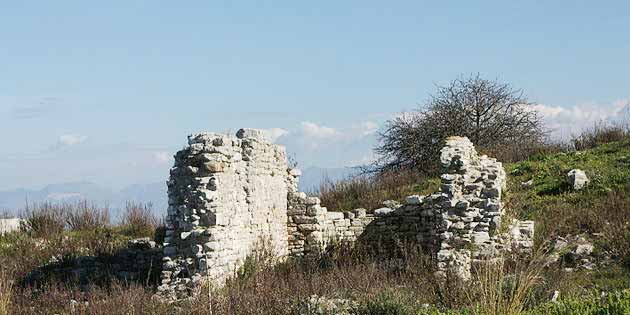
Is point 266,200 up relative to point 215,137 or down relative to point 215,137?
down

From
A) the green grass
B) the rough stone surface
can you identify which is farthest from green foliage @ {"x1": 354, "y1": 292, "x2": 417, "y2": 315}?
the rough stone surface

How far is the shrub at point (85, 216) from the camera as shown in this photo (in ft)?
76.7

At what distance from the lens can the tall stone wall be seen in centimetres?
1348

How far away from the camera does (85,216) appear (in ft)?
77.4

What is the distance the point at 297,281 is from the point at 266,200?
3.74 metres

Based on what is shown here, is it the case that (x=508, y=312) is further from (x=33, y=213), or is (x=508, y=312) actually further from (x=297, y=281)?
(x=33, y=213)

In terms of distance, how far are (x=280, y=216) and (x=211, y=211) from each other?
3.73 meters

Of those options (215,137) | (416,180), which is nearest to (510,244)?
(215,137)

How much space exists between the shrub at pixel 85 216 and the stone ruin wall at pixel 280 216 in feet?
26.1

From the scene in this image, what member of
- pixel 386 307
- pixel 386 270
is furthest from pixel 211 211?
pixel 386 307

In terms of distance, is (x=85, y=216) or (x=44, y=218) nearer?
(x=44, y=218)

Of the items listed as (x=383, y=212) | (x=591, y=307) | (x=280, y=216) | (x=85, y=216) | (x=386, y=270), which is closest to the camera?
(x=591, y=307)

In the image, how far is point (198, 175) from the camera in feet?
45.8

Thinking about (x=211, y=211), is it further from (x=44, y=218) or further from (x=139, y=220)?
(x=44, y=218)
